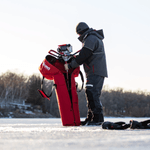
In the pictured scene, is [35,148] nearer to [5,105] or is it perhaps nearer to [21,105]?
[5,105]

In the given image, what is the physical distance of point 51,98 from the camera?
164ft

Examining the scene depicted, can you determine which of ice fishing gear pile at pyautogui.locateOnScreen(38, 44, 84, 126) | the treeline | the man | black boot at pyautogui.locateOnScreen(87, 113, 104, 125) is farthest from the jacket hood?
the treeline

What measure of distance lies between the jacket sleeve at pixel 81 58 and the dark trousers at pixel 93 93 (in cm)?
29

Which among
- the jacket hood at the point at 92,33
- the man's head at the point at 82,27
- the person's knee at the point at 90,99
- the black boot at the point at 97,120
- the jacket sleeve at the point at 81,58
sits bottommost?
the black boot at the point at 97,120

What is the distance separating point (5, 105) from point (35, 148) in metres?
39.8

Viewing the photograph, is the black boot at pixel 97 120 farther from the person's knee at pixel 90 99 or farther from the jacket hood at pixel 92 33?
the jacket hood at pixel 92 33

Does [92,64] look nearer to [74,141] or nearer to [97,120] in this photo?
[97,120]

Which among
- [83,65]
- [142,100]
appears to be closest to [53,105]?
[142,100]

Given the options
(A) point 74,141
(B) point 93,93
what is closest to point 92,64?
(B) point 93,93

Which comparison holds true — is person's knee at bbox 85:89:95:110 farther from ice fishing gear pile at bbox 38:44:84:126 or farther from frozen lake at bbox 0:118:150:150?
frozen lake at bbox 0:118:150:150

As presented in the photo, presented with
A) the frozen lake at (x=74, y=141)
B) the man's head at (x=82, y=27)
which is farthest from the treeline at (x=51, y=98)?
the frozen lake at (x=74, y=141)

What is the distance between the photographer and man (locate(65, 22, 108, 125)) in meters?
3.55

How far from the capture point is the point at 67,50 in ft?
12.4

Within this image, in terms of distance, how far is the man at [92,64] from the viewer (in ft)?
11.6
